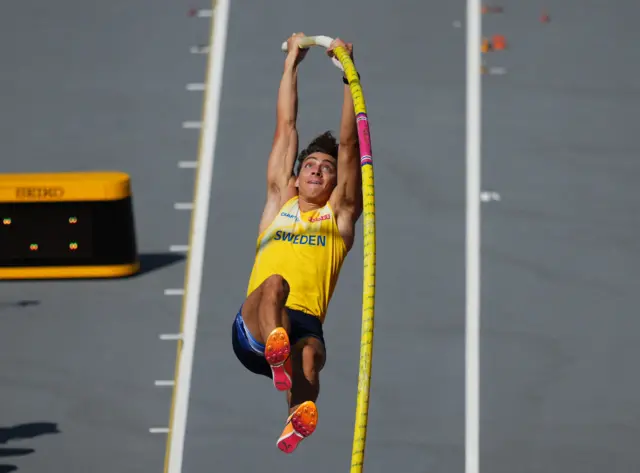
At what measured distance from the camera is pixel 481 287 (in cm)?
1923

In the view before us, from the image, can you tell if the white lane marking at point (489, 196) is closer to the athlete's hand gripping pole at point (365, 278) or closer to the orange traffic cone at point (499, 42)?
the orange traffic cone at point (499, 42)

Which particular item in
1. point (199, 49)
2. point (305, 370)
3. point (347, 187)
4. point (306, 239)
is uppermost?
point (199, 49)

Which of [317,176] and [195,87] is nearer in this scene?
[317,176]

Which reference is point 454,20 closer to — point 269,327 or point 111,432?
point 111,432

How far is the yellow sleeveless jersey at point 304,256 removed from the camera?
1357 centimetres

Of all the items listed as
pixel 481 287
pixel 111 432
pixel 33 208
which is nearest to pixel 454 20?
pixel 481 287

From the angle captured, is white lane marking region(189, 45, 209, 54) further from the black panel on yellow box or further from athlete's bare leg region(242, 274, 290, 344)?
athlete's bare leg region(242, 274, 290, 344)

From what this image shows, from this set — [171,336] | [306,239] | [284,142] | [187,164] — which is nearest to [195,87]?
[187,164]

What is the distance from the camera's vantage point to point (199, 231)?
66.2ft

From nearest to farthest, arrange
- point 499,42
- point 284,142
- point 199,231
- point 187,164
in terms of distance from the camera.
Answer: point 284,142
point 199,231
point 187,164
point 499,42

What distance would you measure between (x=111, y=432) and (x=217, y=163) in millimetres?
4993

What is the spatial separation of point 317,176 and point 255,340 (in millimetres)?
1593

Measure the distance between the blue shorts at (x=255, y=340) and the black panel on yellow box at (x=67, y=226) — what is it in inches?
240

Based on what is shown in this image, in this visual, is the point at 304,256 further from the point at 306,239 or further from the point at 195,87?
the point at 195,87
